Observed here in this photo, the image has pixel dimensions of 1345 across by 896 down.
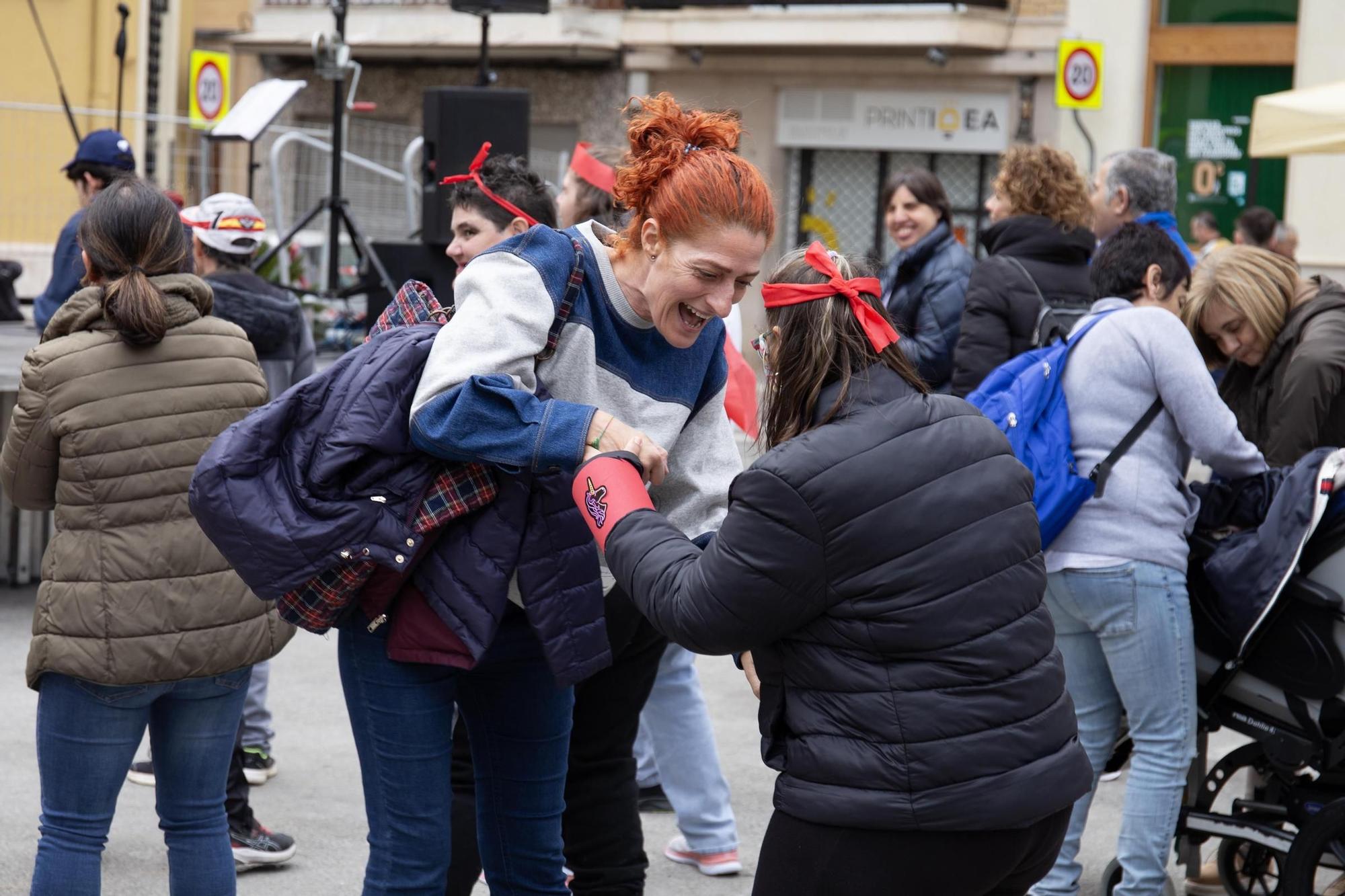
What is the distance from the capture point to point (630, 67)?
20.4m

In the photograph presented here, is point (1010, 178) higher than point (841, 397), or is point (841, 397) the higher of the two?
point (1010, 178)

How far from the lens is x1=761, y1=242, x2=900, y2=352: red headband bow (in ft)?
8.26

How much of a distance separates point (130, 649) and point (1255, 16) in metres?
15.7

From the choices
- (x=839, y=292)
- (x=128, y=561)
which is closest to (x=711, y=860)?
(x=128, y=561)

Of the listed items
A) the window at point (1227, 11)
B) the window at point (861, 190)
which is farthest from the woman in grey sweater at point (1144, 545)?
the window at point (861, 190)

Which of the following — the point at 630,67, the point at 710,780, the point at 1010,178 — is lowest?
the point at 710,780

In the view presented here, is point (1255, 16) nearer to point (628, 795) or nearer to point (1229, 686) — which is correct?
point (1229, 686)

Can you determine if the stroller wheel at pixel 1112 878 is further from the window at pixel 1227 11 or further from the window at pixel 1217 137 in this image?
the window at pixel 1227 11

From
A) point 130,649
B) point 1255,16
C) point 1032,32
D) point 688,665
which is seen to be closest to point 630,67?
point 1032,32

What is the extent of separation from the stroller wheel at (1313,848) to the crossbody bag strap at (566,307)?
2313 mm

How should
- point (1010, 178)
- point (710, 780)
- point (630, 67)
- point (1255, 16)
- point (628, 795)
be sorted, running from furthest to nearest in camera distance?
point (630, 67), point (1255, 16), point (1010, 178), point (710, 780), point (628, 795)

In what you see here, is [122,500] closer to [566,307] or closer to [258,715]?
[566,307]

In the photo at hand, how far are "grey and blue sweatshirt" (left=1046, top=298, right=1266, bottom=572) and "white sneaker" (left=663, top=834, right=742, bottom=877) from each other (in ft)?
4.13

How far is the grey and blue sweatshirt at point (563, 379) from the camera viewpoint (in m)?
2.62
